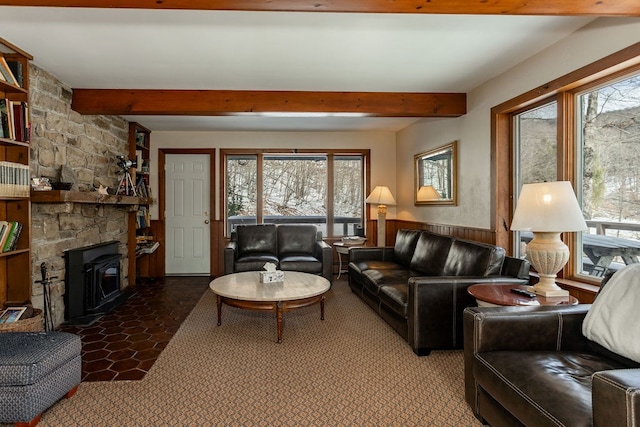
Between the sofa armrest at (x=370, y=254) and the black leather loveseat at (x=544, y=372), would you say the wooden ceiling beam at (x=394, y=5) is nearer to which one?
the black leather loveseat at (x=544, y=372)

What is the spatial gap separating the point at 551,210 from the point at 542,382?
1192 mm

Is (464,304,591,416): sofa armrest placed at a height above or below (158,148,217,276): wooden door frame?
below

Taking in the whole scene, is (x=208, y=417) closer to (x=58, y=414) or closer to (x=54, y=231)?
(x=58, y=414)

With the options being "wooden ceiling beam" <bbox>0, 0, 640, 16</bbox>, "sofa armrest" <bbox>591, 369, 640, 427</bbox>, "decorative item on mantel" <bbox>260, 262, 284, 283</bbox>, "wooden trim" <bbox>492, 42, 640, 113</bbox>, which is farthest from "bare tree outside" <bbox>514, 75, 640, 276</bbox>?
"decorative item on mantel" <bbox>260, 262, 284, 283</bbox>

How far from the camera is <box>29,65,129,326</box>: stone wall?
3.28 metres

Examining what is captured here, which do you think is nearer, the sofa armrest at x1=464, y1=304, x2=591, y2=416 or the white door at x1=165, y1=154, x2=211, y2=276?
the sofa armrest at x1=464, y1=304, x2=591, y2=416

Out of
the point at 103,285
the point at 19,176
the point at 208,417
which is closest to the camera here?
the point at 208,417

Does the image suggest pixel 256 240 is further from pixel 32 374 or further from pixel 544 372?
pixel 544 372

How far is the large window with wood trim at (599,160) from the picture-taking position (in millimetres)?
2375

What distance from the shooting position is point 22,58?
301 cm

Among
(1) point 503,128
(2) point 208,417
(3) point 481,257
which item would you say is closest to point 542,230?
(3) point 481,257

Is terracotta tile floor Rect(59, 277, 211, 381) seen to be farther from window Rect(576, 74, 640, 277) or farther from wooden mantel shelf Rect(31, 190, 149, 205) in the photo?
window Rect(576, 74, 640, 277)

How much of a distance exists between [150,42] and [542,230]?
3013mm

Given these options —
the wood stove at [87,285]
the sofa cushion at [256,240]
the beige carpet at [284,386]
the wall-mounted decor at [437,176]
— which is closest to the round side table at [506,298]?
the beige carpet at [284,386]
